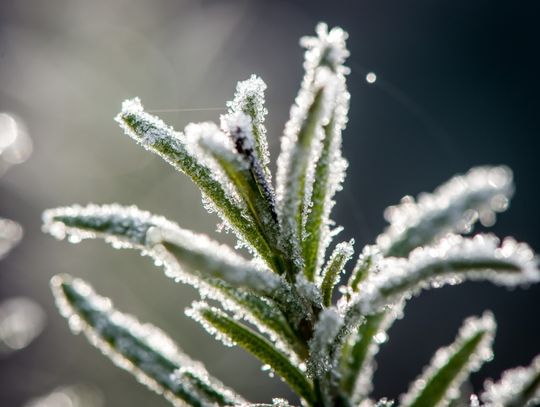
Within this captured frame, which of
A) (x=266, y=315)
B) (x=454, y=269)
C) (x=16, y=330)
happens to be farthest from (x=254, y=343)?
(x=16, y=330)

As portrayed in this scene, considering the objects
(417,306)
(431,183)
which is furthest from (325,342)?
(431,183)

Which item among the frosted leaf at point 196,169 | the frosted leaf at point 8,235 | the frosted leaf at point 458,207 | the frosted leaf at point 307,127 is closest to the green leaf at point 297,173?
the frosted leaf at point 307,127

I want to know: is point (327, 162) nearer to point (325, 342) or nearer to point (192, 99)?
point (325, 342)

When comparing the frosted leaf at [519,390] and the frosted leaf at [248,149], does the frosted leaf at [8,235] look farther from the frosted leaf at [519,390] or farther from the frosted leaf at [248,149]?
the frosted leaf at [519,390]

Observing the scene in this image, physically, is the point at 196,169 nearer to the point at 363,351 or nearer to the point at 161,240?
the point at 161,240

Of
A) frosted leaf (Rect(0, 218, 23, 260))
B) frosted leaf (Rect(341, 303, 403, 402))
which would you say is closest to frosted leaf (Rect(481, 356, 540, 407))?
frosted leaf (Rect(341, 303, 403, 402))

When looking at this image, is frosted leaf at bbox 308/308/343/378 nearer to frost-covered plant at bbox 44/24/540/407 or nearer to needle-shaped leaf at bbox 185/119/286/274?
frost-covered plant at bbox 44/24/540/407
